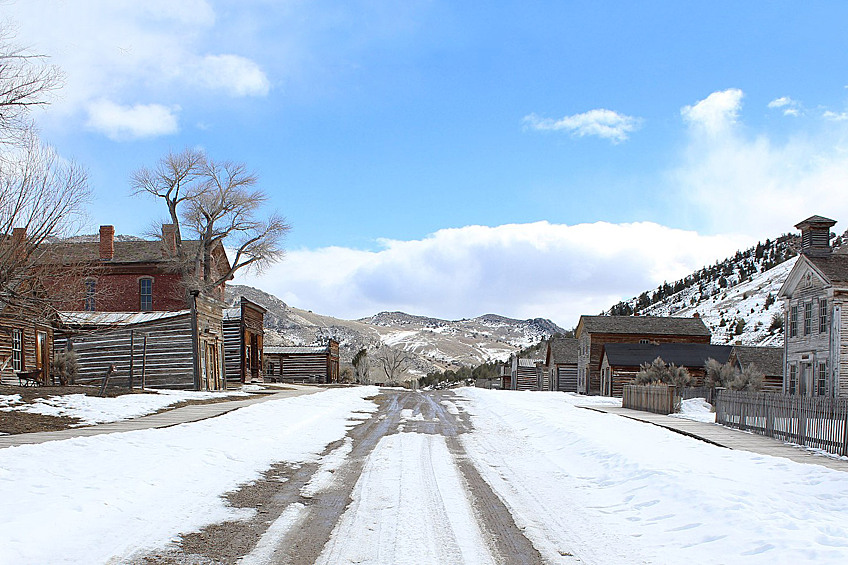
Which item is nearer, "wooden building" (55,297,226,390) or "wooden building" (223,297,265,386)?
"wooden building" (55,297,226,390)

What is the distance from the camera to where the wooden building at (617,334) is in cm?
5647

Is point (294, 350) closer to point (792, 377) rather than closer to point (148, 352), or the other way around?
point (148, 352)

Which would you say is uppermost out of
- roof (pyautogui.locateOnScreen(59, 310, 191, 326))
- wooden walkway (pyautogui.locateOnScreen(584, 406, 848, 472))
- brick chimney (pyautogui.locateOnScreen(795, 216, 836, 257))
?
brick chimney (pyautogui.locateOnScreen(795, 216, 836, 257))

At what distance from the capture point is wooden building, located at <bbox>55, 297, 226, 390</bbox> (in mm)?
29781

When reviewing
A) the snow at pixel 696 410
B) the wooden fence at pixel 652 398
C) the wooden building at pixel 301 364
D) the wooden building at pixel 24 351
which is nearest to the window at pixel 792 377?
the snow at pixel 696 410

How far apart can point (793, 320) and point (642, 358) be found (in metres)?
16.6

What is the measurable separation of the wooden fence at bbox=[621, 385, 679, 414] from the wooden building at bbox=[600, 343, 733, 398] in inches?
764

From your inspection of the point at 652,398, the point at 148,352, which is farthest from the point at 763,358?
the point at 148,352

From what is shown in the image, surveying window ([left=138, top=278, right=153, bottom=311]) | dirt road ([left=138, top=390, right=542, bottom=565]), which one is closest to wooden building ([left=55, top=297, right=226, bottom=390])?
window ([left=138, top=278, right=153, bottom=311])

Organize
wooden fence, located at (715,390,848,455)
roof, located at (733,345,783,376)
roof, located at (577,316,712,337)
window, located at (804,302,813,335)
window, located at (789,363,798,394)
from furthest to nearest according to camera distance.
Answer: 1. roof, located at (577,316,712,337)
2. roof, located at (733,345,783,376)
3. window, located at (789,363,798,394)
4. window, located at (804,302,813,335)
5. wooden fence, located at (715,390,848,455)

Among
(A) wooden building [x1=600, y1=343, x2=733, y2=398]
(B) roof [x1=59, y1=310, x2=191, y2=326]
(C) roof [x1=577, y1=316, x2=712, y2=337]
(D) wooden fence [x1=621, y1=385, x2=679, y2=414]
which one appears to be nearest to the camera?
(D) wooden fence [x1=621, y1=385, x2=679, y2=414]

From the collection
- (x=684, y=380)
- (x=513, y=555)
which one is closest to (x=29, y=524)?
(x=513, y=555)

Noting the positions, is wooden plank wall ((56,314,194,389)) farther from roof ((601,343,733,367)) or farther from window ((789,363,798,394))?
roof ((601,343,733,367))

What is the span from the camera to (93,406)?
19.4 meters
